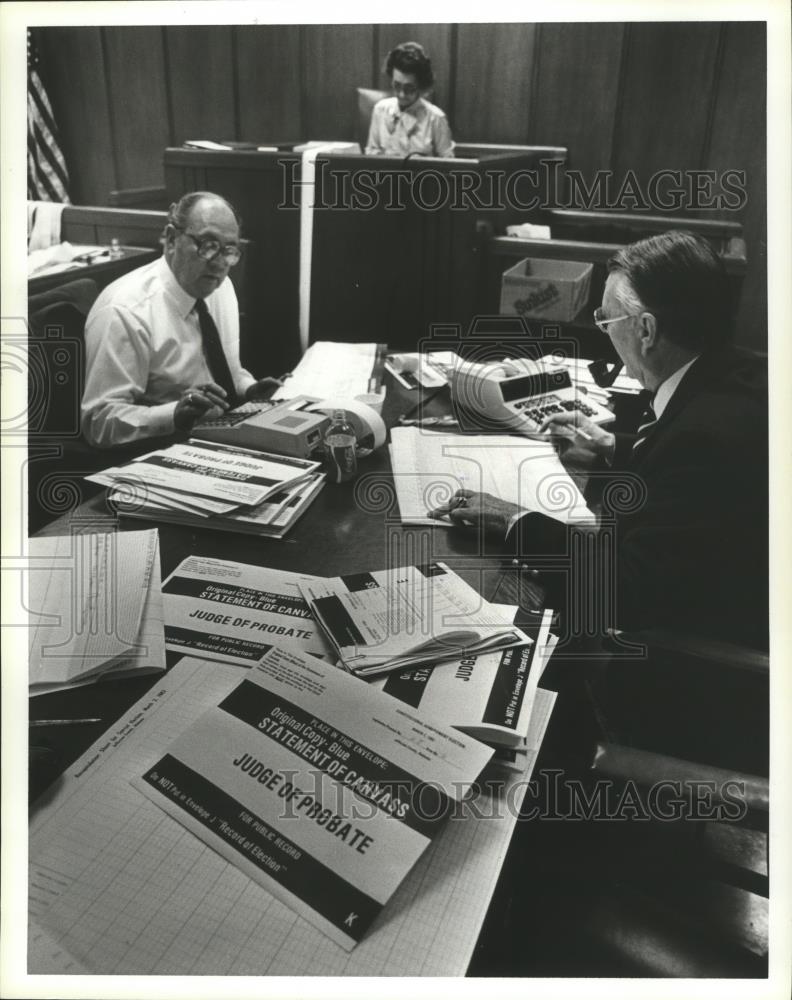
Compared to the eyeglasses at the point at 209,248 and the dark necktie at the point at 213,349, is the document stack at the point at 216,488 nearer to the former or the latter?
the dark necktie at the point at 213,349

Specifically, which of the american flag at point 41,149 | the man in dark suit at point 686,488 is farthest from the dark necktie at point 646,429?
the american flag at point 41,149

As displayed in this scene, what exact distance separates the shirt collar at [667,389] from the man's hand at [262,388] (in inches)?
38.0

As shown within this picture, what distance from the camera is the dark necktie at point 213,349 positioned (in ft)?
6.44

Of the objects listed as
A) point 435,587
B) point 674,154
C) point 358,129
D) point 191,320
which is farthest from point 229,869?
point 674,154

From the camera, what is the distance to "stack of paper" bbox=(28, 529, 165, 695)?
969 millimetres

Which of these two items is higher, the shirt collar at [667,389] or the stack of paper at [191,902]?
the shirt collar at [667,389]

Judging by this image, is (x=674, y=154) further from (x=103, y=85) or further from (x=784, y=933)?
(x=784, y=933)

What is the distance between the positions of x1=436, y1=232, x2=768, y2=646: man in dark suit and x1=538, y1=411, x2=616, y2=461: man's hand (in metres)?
0.25

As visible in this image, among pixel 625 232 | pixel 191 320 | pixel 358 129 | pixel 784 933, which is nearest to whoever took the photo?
pixel 784 933

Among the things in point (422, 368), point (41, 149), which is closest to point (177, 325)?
point (41, 149)

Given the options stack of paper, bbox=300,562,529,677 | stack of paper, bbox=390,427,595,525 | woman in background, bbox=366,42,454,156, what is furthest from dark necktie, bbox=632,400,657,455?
woman in background, bbox=366,42,454,156

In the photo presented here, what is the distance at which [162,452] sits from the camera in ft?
4.86

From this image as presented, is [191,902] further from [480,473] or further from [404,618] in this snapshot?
[480,473]

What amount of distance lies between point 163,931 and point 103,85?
1.64m
